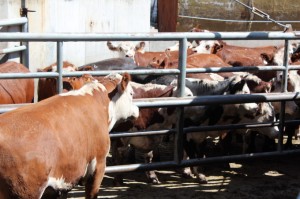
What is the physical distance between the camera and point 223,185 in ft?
24.9

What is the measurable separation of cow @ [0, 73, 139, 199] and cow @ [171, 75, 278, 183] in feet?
6.54

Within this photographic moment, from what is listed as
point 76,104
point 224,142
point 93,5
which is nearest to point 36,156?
point 76,104

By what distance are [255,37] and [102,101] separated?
2.22 metres

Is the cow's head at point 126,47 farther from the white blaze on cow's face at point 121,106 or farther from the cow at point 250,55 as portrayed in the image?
the white blaze on cow's face at point 121,106

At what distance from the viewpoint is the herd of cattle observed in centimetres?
440

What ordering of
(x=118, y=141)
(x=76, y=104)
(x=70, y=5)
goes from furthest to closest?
(x=70, y=5) → (x=118, y=141) → (x=76, y=104)

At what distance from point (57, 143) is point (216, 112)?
11.4ft

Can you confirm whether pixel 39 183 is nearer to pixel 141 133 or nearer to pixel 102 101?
pixel 102 101

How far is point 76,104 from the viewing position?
5133 millimetres

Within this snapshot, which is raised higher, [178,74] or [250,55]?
[178,74]

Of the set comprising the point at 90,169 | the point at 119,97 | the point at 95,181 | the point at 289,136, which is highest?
the point at 119,97

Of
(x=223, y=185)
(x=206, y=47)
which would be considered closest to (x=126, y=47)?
(x=206, y=47)

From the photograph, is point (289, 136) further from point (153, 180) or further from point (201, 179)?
point (153, 180)

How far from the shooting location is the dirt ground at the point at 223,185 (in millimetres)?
7152
